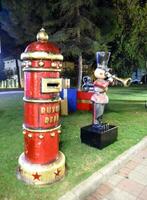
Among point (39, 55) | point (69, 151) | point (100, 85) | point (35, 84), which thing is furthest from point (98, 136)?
point (39, 55)

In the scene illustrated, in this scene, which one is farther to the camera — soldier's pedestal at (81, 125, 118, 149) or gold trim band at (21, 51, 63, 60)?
soldier's pedestal at (81, 125, 118, 149)

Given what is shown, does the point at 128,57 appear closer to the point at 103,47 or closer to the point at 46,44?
the point at 103,47

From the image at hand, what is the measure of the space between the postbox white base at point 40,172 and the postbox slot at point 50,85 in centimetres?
87

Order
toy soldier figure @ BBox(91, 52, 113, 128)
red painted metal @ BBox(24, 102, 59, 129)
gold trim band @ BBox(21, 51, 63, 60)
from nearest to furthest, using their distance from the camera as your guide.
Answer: gold trim band @ BBox(21, 51, 63, 60)
red painted metal @ BBox(24, 102, 59, 129)
toy soldier figure @ BBox(91, 52, 113, 128)

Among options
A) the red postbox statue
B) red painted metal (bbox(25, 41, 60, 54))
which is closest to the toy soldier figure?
the red postbox statue

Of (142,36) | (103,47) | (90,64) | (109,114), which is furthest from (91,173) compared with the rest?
(90,64)

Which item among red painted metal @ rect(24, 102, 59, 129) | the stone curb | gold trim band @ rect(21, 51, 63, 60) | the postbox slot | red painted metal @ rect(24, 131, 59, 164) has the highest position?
gold trim band @ rect(21, 51, 63, 60)

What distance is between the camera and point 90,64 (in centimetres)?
1916

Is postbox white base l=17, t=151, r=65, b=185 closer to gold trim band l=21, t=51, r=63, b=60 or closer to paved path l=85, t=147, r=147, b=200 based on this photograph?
paved path l=85, t=147, r=147, b=200

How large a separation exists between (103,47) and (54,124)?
11463 millimetres

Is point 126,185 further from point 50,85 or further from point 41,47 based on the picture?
point 41,47

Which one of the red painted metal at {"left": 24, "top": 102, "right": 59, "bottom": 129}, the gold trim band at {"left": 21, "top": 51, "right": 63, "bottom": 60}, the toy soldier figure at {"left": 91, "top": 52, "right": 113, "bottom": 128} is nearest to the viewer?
the gold trim band at {"left": 21, "top": 51, "right": 63, "bottom": 60}

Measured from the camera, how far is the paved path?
→ 284cm

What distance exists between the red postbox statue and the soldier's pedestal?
1100mm
